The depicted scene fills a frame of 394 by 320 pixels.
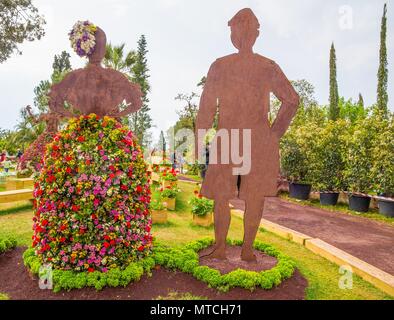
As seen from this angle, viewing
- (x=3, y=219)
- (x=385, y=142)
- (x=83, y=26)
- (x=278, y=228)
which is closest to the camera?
(x=83, y=26)

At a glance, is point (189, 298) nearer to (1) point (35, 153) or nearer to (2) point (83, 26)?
(2) point (83, 26)

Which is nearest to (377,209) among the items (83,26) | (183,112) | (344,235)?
(344,235)

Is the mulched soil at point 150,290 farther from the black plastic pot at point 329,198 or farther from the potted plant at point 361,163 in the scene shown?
the black plastic pot at point 329,198

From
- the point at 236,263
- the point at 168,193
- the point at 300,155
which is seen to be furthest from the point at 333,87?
the point at 236,263

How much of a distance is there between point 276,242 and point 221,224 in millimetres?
2107

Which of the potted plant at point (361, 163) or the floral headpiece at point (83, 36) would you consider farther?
the potted plant at point (361, 163)

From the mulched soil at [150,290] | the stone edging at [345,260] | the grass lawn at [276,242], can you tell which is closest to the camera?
the mulched soil at [150,290]

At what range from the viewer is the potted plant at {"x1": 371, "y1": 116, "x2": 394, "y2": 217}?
9695 millimetres

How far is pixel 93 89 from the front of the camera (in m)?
4.39

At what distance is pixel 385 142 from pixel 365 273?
688 cm


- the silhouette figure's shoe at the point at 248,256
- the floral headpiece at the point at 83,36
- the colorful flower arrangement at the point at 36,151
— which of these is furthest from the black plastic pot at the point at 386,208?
the colorful flower arrangement at the point at 36,151

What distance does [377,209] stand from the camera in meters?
10.7

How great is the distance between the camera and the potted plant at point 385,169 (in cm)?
970

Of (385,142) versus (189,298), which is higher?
(385,142)
